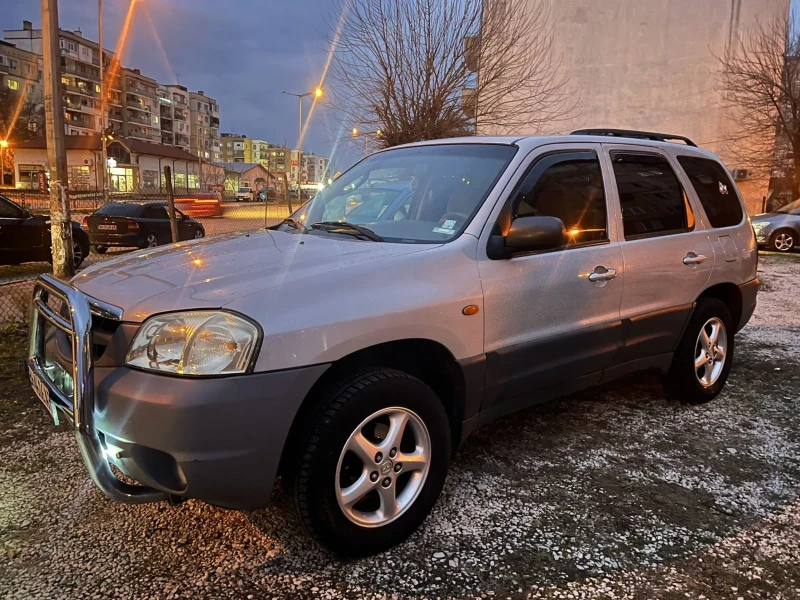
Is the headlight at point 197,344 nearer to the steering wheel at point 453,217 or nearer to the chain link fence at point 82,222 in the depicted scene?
the steering wheel at point 453,217

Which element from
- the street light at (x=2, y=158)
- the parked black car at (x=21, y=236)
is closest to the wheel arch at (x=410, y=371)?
the parked black car at (x=21, y=236)

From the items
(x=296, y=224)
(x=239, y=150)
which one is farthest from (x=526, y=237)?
(x=239, y=150)

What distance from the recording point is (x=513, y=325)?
293cm

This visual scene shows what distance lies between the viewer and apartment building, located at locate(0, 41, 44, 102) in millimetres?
68062

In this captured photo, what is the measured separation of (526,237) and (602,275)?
82 cm

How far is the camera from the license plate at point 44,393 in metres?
2.54

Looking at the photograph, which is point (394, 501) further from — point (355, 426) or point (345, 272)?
point (345, 272)

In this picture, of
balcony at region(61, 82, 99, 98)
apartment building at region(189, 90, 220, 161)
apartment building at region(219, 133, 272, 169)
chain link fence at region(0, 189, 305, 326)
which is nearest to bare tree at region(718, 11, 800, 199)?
chain link fence at region(0, 189, 305, 326)

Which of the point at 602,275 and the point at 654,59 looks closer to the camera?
the point at 602,275

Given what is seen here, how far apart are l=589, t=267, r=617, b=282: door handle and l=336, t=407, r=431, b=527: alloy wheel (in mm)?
1387

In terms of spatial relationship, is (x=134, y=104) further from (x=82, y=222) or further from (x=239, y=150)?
(x=82, y=222)

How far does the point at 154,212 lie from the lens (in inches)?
611

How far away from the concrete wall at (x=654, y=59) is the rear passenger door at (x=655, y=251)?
67.5ft

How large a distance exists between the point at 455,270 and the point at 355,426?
84 centimetres
